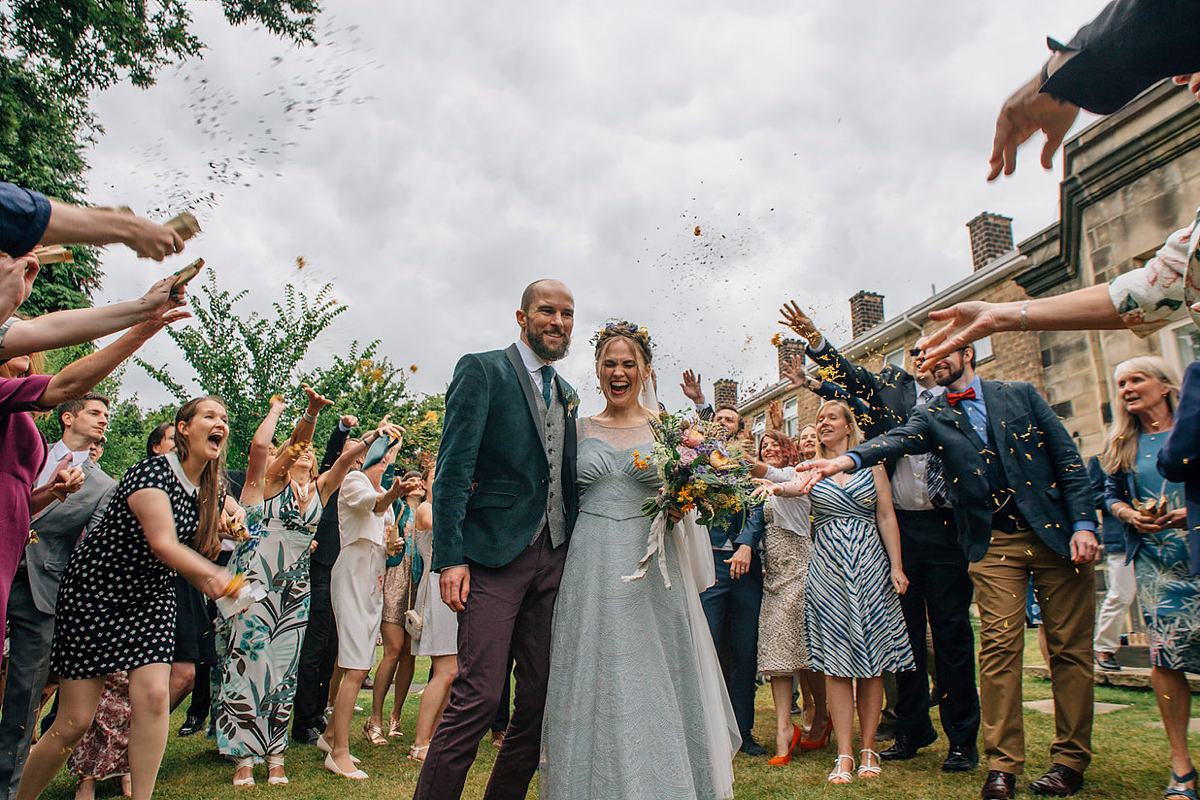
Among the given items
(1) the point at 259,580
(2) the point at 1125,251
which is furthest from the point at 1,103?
(2) the point at 1125,251

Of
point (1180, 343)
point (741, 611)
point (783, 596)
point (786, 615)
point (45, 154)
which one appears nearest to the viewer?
Result: point (786, 615)

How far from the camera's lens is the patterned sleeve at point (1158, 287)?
187 centimetres

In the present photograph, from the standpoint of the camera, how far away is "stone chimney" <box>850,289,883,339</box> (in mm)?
24391

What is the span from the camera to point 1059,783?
4.05 meters

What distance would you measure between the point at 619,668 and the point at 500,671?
0.58 metres

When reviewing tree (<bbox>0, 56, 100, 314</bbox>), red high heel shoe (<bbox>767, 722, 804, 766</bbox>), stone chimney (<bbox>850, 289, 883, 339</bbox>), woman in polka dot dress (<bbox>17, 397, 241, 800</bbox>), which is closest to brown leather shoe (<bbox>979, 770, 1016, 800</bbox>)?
red high heel shoe (<bbox>767, 722, 804, 766</bbox>)

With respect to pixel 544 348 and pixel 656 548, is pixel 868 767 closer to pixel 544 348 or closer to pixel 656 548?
pixel 656 548

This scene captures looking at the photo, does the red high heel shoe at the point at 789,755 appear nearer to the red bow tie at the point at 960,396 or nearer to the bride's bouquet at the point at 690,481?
the bride's bouquet at the point at 690,481

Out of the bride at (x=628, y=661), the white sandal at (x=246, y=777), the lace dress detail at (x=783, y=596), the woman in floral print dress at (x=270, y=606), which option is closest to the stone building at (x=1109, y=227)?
the lace dress detail at (x=783, y=596)

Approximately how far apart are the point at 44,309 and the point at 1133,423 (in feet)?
68.5

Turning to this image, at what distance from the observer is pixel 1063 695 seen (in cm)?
430

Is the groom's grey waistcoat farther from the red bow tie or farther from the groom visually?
Result: the red bow tie

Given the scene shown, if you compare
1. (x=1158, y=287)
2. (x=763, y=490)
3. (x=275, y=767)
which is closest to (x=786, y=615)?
(x=763, y=490)

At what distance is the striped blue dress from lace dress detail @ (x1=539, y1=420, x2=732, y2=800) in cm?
161
